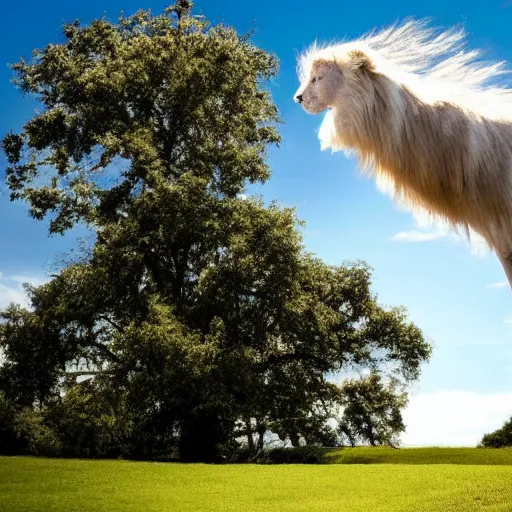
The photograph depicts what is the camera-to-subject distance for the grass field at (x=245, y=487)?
25.7 feet

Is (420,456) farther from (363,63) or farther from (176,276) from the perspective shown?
(363,63)

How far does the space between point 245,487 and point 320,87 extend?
735 centimetres

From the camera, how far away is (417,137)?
398cm

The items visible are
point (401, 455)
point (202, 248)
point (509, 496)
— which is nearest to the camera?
point (509, 496)

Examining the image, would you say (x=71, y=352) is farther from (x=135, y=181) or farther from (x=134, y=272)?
(x=135, y=181)

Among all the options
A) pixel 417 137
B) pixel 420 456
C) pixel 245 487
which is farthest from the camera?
pixel 420 456

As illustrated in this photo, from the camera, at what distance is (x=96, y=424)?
15.5m

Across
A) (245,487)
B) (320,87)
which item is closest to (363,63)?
(320,87)

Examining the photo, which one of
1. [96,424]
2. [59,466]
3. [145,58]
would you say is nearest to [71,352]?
[96,424]

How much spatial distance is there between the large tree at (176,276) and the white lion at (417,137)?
11092mm

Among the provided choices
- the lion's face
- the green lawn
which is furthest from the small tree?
the lion's face

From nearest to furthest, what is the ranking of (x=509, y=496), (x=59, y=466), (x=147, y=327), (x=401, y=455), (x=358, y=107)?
1. (x=358, y=107)
2. (x=509, y=496)
3. (x=59, y=466)
4. (x=147, y=327)
5. (x=401, y=455)

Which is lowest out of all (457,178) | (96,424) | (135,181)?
(96,424)

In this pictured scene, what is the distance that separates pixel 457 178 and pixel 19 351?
632 inches
